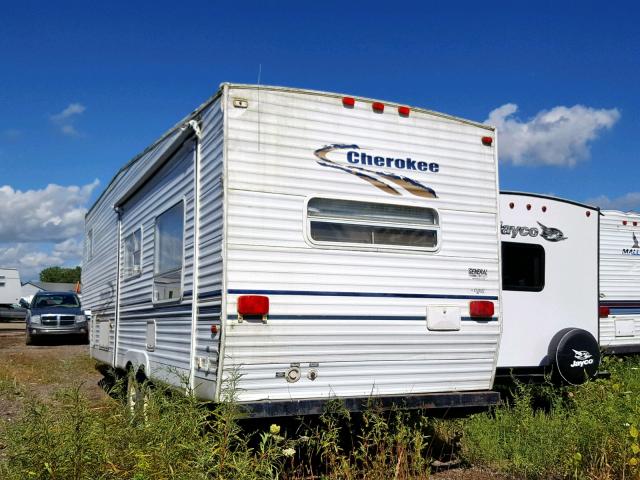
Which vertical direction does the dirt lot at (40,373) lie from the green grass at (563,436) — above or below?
below

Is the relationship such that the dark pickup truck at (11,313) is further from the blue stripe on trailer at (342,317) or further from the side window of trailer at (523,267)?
the blue stripe on trailer at (342,317)

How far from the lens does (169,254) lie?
21.5 feet

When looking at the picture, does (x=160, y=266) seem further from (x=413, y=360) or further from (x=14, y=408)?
(x=14, y=408)

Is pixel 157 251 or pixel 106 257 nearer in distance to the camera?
pixel 157 251

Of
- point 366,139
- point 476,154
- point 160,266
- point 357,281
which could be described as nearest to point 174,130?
point 160,266

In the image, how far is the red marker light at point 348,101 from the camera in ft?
19.3

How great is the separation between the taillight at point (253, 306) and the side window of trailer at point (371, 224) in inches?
26.7

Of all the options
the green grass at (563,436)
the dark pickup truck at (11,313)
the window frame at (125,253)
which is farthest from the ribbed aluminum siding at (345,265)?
the dark pickup truck at (11,313)

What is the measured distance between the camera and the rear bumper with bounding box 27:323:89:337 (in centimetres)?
1847

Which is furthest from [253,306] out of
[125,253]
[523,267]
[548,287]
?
[548,287]

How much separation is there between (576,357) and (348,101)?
4.01 metres

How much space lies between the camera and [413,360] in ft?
19.5

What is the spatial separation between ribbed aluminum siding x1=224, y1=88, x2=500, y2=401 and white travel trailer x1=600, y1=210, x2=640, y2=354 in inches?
204

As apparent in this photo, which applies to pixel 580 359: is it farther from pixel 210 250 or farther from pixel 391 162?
pixel 210 250
